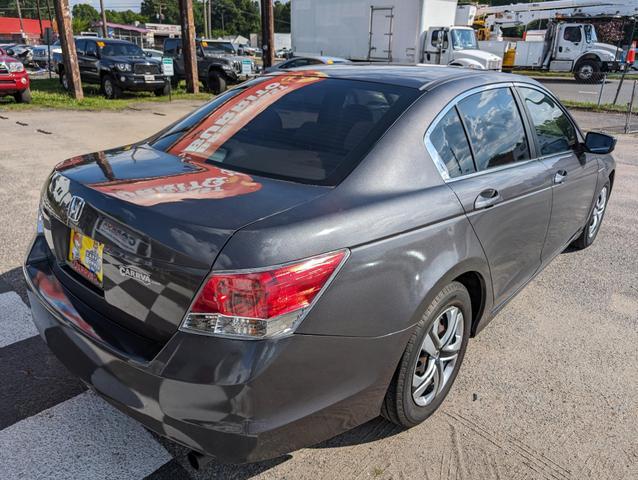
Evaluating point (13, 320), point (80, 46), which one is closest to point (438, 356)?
point (13, 320)

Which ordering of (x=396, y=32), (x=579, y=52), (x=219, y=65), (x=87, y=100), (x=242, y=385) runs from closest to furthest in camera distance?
(x=242, y=385)
(x=87, y=100)
(x=219, y=65)
(x=396, y=32)
(x=579, y=52)

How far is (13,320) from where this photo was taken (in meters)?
3.36

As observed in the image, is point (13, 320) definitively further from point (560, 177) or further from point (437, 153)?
point (560, 177)

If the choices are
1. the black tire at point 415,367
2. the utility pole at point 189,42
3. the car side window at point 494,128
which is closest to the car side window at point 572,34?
the utility pole at point 189,42

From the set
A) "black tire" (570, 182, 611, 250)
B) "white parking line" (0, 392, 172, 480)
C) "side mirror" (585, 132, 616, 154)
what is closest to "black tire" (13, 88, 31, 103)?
"white parking line" (0, 392, 172, 480)

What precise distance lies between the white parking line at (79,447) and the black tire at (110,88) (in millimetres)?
16639

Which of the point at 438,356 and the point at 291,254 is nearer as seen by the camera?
the point at 291,254

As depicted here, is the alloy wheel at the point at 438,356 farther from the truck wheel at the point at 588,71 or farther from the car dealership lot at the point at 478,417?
the truck wheel at the point at 588,71

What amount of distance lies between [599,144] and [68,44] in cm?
1548

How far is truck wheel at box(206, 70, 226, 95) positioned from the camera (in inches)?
767

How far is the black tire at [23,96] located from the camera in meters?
14.7

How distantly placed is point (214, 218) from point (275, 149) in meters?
0.80

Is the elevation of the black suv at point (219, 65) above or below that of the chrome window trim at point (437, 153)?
below

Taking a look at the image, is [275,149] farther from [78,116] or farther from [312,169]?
[78,116]
